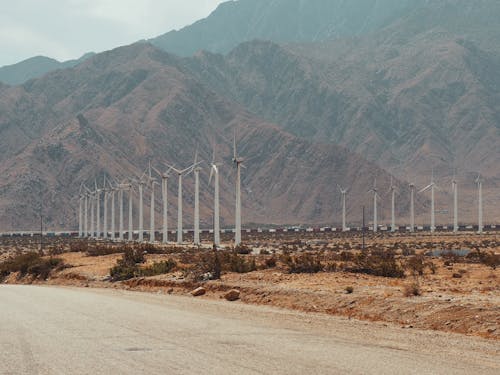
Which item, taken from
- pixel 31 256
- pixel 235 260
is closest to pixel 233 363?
pixel 235 260

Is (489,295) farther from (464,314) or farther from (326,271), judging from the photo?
(326,271)

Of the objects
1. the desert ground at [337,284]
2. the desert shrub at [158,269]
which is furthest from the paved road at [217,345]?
the desert shrub at [158,269]

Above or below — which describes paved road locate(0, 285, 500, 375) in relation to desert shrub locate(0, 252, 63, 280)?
above

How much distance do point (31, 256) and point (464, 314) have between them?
4479cm

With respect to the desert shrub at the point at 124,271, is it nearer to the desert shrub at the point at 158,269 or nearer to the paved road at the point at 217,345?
the desert shrub at the point at 158,269

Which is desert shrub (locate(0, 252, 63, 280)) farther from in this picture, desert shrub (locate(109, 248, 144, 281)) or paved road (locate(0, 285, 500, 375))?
paved road (locate(0, 285, 500, 375))

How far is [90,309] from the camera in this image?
2633cm

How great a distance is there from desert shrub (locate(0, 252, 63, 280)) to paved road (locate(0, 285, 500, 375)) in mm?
29031

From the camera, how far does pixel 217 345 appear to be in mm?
17422

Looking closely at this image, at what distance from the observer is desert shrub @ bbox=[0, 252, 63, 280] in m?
54.9

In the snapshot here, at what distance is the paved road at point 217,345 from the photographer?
575 inches

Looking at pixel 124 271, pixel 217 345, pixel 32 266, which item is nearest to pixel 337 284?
pixel 217 345

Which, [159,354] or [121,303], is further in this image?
[121,303]

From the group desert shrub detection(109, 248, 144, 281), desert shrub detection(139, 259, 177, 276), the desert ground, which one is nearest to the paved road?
the desert ground
